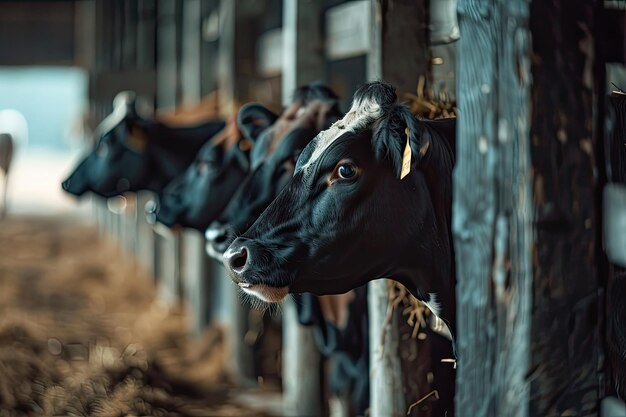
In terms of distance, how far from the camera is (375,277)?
2979mm

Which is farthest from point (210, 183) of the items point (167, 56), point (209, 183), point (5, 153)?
point (5, 153)

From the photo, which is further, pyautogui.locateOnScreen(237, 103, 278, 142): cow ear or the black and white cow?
the black and white cow

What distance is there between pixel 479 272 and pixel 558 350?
23 centimetres

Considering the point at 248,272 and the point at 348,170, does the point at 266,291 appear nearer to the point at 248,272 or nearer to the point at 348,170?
the point at 248,272

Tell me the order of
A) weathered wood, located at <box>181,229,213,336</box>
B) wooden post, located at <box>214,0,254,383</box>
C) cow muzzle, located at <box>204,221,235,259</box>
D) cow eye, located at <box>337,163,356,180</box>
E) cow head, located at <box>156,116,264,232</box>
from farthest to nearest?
weathered wood, located at <box>181,229,213,336</box>, wooden post, located at <box>214,0,254,383</box>, cow head, located at <box>156,116,264,232</box>, cow muzzle, located at <box>204,221,235,259</box>, cow eye, located at <box>337,163,356,180</box>

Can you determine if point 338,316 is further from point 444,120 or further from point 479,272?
point 479,272

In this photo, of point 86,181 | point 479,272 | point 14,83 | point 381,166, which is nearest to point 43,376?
point 86,181

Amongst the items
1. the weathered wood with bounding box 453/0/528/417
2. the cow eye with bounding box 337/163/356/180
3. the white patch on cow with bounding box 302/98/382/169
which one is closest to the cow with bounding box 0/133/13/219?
the white patch on cow with bounding box 302/98/382/169

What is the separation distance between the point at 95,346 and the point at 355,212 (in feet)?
13.4

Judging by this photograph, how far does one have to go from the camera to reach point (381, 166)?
285cm

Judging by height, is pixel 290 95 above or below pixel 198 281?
above

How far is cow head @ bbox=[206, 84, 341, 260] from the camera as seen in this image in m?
3.93

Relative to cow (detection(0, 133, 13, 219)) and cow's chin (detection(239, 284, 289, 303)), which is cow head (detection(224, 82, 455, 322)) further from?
cow (detection(0, 133, 13, 219))

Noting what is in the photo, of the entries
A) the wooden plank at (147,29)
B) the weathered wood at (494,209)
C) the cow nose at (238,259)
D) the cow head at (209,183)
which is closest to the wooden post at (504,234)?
the weathered wood at (494,209)
